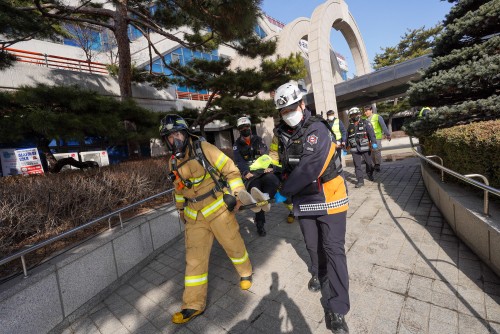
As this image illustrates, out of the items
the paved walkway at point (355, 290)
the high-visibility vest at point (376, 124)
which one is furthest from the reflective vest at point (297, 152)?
the high-visibility vest at point (376, 124)

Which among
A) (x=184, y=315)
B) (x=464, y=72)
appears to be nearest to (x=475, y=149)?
(x=464, y=72)

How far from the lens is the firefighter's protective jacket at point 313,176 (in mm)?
1901

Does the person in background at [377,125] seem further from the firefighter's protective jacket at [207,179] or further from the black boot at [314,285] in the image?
the firefighter's protective jacket at [207,179]

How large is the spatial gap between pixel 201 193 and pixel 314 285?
5.04 feet

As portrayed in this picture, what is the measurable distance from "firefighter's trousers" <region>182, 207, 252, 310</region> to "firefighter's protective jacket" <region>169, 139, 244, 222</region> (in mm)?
76

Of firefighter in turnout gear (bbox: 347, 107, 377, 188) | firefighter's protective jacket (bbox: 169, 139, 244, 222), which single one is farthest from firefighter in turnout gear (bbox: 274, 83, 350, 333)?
firefighter in turnout gear (bbox: 347, 107, 377, 188)

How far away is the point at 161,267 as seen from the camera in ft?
11.3

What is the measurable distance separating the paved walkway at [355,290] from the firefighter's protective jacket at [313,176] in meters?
0.98

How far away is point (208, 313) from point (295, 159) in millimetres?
1787

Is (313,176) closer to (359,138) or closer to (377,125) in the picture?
(359,138)

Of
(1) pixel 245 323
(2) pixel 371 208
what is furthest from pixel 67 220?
(2) pixel 371 208

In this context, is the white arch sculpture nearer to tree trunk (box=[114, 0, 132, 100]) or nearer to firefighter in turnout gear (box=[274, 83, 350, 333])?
tree trunk (box=[114, 0, 132, 100])

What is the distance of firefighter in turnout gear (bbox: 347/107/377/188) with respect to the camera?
5812 mm

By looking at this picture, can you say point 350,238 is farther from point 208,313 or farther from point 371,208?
point 208,313
